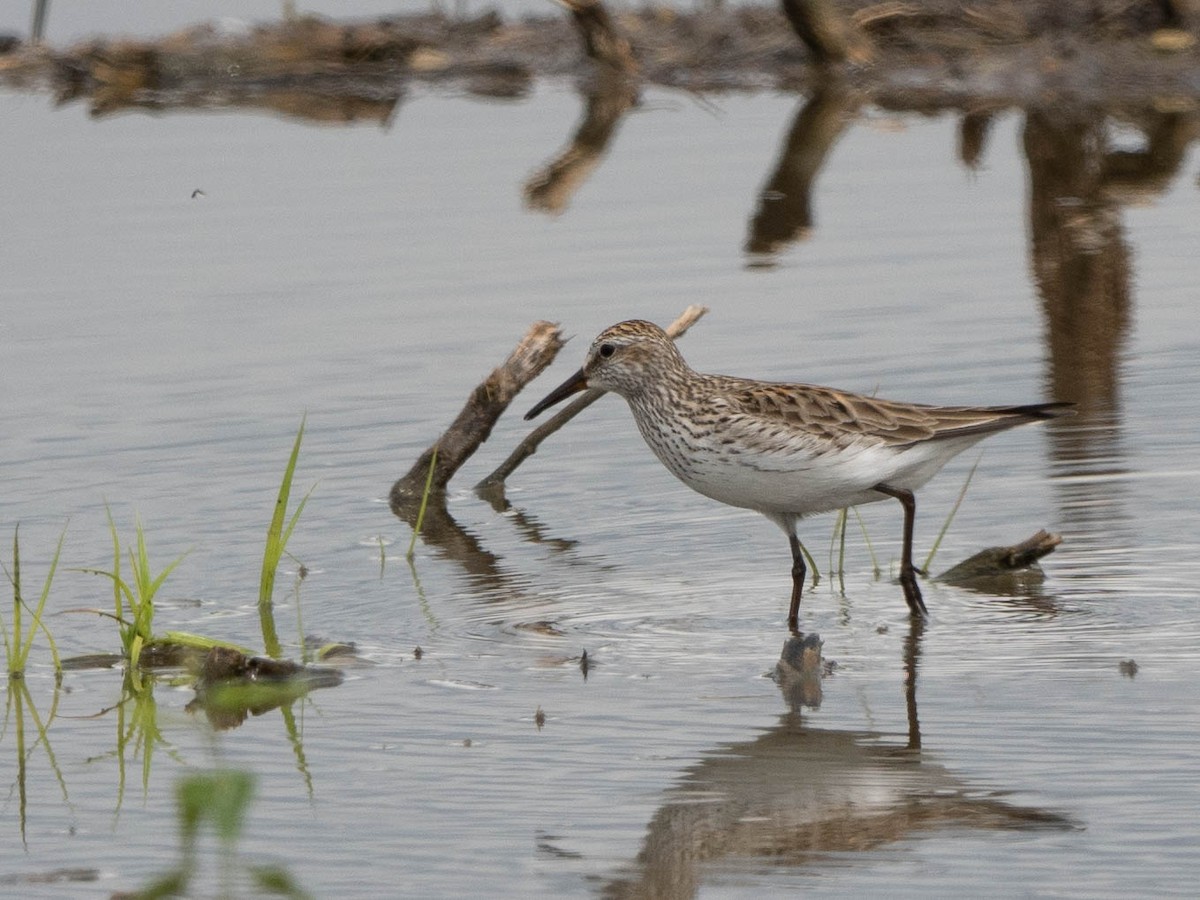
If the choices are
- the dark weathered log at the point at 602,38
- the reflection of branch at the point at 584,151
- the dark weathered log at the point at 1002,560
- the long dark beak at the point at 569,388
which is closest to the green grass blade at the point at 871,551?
the dark weathered log at the point at 1002,560

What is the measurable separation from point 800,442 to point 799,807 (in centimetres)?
220

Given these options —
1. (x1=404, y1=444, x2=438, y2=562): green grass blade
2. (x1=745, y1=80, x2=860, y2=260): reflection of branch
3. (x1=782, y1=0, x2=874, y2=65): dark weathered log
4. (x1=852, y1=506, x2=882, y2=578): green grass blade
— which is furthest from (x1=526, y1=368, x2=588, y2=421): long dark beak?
(x1=782, y1=0, x2=874, y2=65): dark weathered log

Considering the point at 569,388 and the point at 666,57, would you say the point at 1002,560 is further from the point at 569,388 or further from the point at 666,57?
the point at 666,57

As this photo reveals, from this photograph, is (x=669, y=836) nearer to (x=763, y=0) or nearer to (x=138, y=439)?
(x=138, y=439)

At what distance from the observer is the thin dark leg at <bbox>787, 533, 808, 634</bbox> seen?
795 cm

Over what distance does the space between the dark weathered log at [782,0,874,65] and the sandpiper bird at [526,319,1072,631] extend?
15.0 metres

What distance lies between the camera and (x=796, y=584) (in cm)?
809

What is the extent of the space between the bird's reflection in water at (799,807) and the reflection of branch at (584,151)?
11401 mm

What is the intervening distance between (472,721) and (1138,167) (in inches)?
498

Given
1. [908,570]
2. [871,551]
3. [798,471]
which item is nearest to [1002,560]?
[871,551]

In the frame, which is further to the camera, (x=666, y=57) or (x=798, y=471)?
(x=666, y=57)

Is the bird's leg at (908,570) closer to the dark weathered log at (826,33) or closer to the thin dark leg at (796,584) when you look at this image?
the thin dark leg at (796,584)

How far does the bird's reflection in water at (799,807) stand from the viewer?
218 inches

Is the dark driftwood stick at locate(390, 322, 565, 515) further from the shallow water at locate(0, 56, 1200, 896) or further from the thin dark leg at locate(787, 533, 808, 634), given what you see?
the thin dark leg at locate(787, 533, 808, 634)
